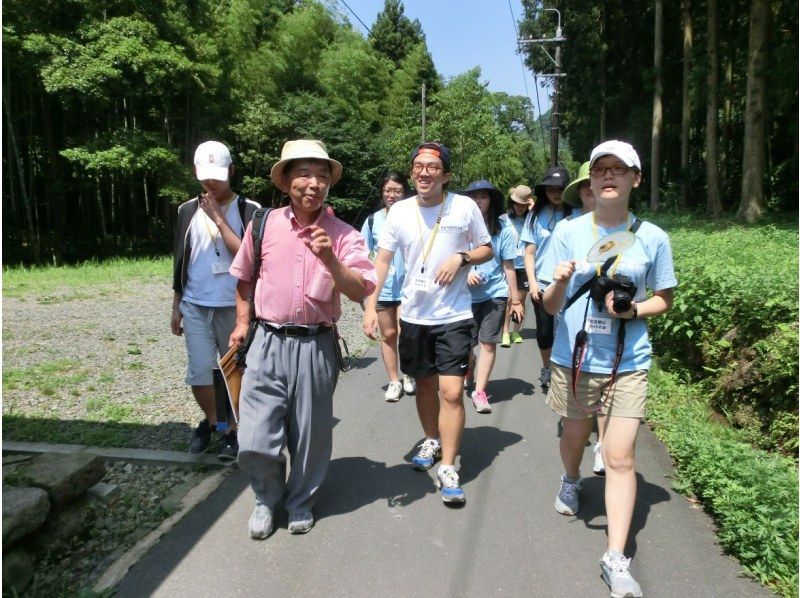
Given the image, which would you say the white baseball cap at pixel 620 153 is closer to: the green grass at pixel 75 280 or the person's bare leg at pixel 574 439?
the person's bare leg at pixel 574 439

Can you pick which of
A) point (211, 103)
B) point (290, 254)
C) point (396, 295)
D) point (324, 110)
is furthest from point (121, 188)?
point (290, 254)

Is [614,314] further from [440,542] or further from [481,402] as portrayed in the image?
[481,402]

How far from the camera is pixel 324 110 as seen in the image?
104ft

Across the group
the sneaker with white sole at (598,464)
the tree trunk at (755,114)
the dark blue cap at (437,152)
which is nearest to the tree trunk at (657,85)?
the tree trunk at (755,114)

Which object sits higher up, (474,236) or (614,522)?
(474,236)

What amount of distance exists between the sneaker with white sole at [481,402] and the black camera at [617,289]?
251 cm

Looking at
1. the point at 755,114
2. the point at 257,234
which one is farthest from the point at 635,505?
the point at 755,114

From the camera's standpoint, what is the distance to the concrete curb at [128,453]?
402cm

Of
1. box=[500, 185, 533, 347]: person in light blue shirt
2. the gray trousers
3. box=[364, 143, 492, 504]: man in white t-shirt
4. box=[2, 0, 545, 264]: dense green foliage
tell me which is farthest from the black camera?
box=[2, 0, 545, 264]: dense green foliage

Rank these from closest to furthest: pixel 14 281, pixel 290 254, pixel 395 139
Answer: pixel 290 254 < pixel 14 281 < pixel 395 139

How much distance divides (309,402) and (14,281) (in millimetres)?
13530

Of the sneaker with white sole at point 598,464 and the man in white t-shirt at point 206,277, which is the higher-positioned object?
the man in white t-shirt at point 206,277

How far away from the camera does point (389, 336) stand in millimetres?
5484

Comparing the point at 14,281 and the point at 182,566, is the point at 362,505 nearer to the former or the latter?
the point at 182,566
